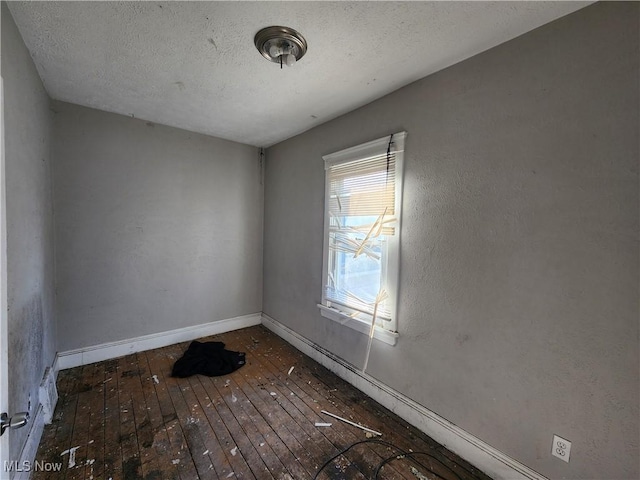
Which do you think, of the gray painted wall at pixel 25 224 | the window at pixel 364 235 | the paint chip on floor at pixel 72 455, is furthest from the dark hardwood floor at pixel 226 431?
the window at pixel 364 235

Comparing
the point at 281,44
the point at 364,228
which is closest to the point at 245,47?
the point at 281,44

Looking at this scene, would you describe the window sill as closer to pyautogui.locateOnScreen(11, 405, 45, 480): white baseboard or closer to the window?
the window

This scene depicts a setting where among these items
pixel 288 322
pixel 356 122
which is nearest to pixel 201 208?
pixel 288 322

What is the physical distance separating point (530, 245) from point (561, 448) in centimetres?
102

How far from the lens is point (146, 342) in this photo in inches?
119

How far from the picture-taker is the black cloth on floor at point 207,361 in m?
2.61

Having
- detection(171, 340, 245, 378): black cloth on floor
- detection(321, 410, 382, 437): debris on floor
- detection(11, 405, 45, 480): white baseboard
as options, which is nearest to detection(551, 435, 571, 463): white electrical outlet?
detection(321, 410, 382, 437): debris on floor

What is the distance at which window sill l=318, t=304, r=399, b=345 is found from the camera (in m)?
2.16

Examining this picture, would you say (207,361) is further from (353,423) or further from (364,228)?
(364,228)

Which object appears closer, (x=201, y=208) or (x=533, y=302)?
(x=533, y=302)

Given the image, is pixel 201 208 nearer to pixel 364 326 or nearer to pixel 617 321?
pixel 364 326

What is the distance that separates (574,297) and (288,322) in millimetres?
2683

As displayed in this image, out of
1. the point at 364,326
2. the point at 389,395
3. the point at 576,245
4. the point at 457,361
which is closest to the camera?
the point at 576,245

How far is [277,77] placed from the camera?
2.01 m
